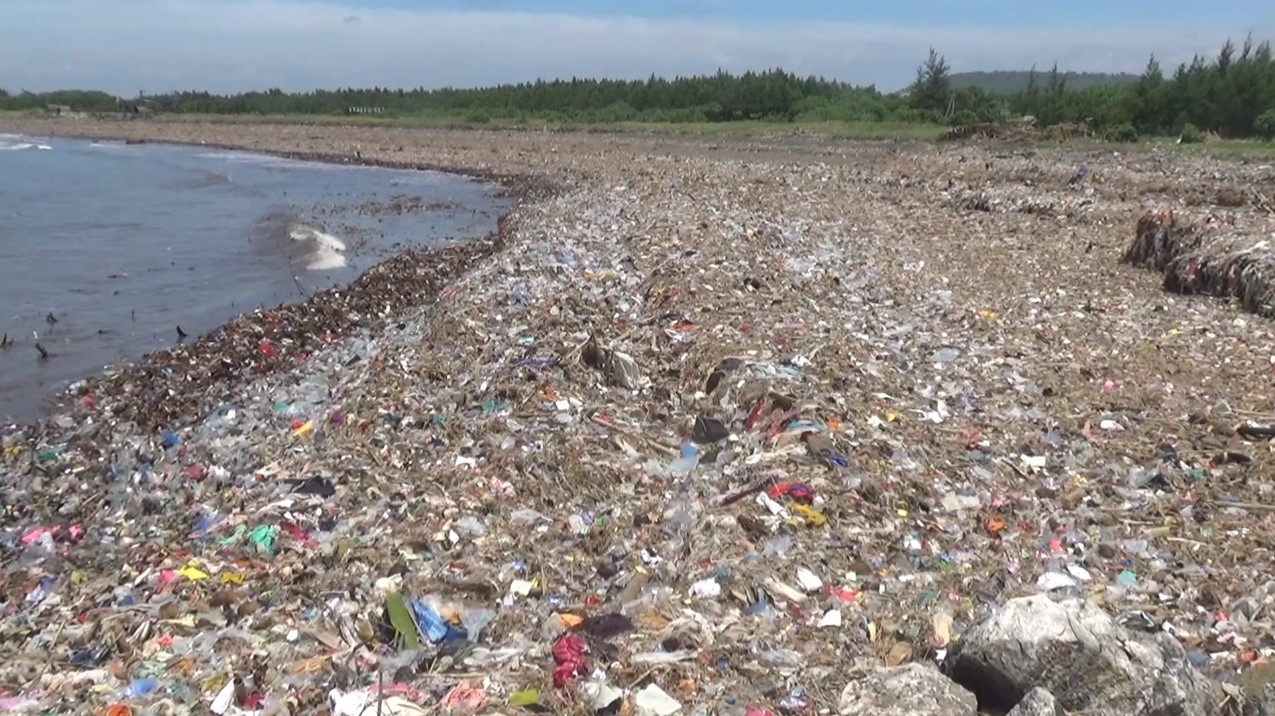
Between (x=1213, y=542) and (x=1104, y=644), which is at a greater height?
(x=1104, y=644)

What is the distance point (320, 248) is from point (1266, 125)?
26415 mm

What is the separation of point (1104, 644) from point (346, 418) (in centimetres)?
542

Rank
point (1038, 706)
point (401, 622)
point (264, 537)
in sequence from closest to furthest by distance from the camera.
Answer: point (1038, 706) → point (401, 622) → point (264, 537)

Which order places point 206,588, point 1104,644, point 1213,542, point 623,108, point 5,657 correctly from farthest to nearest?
1. point 623,108
2. point 1213,542
3. point 206,588
4. point 5,657
5. point 1104,644

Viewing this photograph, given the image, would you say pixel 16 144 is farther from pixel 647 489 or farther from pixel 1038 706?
pixel 1038 706

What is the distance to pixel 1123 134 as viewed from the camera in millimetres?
29984

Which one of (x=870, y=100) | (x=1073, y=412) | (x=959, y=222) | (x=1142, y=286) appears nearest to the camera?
(x=1073, y=412)

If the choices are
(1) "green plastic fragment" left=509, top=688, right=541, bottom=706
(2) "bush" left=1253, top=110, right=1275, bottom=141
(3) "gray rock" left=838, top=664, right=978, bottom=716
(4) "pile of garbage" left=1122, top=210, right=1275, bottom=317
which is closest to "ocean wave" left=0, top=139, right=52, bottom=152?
(4) "pile of garbage" left=1122, top=210, right=1275, bottom=317

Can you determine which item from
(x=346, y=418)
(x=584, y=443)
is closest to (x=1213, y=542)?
(x=584, y=443)

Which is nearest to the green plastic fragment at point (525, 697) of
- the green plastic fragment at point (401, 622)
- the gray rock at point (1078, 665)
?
the green plastic fragment at point (401, 622)

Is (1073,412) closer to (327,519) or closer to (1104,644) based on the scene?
(1104,644)

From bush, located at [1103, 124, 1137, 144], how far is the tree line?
5cm

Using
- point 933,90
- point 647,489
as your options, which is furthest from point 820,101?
point 647,489

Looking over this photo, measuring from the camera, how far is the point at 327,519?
5355 millimetres
